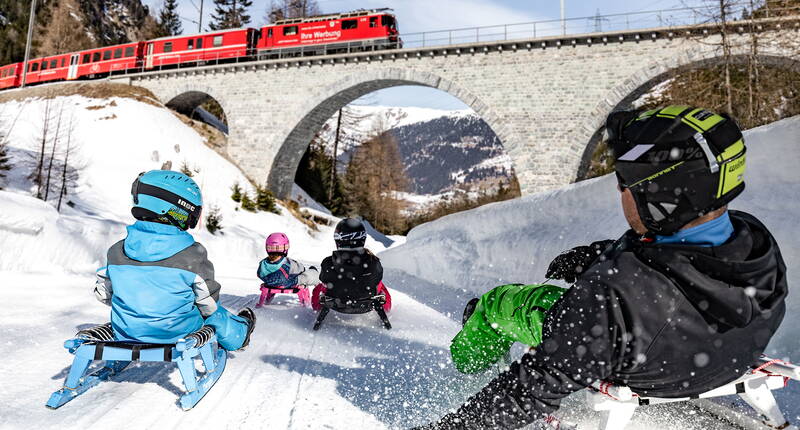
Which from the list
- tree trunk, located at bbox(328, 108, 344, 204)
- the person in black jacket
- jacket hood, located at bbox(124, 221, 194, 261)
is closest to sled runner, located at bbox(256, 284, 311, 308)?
jacket hood, located at bbox(124, 221, 194, 261)

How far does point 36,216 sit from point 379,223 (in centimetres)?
2429

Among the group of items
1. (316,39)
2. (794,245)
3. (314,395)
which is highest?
(316,39)

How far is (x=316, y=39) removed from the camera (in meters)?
23.0

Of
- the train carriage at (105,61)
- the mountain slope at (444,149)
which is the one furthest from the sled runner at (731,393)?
the mountain slope at (444,149)

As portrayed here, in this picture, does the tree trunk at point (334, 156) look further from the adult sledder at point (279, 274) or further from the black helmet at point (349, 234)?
the black helmet at point (349, 234)

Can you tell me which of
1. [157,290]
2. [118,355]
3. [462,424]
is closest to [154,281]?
[157,290]

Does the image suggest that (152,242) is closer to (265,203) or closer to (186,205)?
(186,205)

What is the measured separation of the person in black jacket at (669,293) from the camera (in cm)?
114

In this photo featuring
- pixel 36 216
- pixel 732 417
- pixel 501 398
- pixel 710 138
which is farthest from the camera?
pixel 36 216

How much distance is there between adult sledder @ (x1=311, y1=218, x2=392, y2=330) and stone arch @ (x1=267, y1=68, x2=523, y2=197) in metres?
16.4

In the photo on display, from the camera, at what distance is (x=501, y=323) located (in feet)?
6.24

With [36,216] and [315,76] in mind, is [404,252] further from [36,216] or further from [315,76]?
[315,76]

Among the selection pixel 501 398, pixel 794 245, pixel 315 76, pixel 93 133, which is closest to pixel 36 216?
pixel 501 398

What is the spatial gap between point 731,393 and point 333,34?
23878 millimetres
